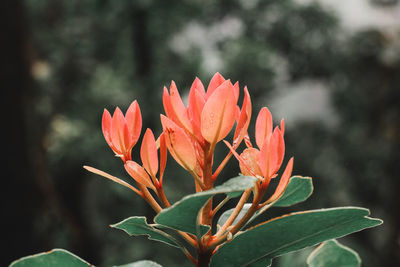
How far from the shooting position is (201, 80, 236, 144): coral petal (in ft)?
0.64

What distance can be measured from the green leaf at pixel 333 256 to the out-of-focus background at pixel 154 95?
3.90ft

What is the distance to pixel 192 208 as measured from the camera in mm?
178

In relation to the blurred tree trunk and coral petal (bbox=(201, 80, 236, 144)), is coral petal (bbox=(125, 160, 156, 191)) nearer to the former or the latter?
coral petal (bbox=(201, 80, 236, 144))

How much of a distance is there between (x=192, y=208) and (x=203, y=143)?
1.8 inches

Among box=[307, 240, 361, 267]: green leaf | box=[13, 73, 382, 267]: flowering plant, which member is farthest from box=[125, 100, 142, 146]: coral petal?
box=[307, 240, 361, 267]: green leaf

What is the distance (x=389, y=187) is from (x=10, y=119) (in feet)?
13.0

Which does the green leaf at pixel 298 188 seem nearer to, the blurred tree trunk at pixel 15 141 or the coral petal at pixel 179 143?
the coral petal at pixel 179 143

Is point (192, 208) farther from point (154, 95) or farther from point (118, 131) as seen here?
point (154, 95)

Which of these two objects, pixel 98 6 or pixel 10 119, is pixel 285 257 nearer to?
pixel 10 119

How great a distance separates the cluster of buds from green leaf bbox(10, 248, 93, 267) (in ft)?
0.16

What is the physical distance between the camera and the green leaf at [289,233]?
0.19m

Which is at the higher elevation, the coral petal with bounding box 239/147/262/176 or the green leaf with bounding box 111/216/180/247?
the coral petal with bounding box 239/147/262/176

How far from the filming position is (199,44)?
4.56 metres

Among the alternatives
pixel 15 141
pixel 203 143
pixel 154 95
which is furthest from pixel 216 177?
pixel 154 95
